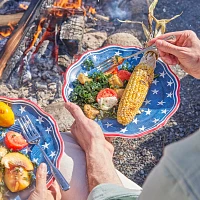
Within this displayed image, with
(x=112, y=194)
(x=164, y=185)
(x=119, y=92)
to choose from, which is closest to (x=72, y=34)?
(x=119, y=92)

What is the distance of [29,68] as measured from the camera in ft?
9.00

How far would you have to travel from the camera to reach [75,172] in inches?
72.4

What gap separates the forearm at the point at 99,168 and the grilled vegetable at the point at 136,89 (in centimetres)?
20

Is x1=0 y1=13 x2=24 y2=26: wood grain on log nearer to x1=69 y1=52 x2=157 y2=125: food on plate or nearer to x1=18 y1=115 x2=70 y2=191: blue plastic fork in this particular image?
x1=69 y1=52 x2=157 y2=125: food on plate

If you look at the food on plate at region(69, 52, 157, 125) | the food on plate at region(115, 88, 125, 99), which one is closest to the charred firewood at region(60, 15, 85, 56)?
the food on plate at region(69, 52, 157, 125)

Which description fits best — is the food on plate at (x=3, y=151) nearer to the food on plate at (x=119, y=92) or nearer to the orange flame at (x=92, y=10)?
the food on plate at (x=119, y=92)

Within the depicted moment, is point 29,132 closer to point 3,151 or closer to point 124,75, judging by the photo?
point 3,151

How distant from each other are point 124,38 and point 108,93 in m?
1.01

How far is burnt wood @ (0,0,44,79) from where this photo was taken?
102 inches

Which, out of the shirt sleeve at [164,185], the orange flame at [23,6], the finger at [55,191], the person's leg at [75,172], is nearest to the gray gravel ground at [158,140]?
the person's leg at [75,172]

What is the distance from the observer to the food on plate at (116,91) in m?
1.96

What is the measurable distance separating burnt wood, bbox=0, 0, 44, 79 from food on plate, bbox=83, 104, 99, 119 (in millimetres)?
903

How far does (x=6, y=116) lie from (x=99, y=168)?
0.53 metres

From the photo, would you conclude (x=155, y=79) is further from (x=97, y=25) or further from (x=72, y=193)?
(x=97, y=25)
